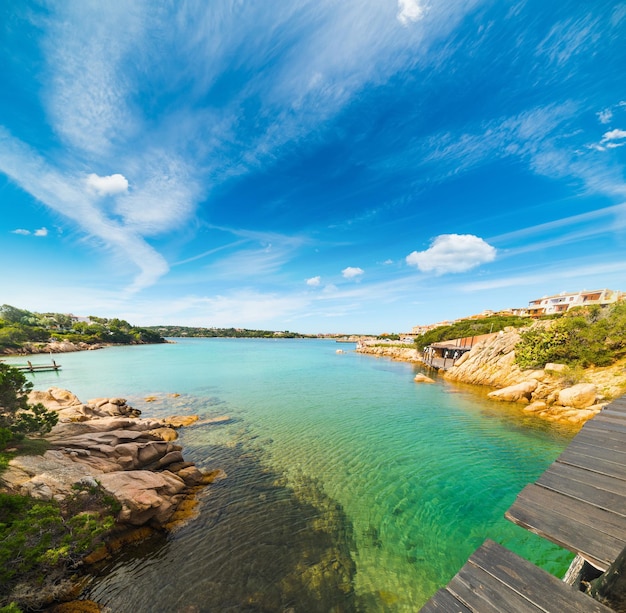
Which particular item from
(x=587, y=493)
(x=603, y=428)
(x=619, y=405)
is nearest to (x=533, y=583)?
(x=587, y=493)

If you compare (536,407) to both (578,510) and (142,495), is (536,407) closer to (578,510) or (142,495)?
(578,510)

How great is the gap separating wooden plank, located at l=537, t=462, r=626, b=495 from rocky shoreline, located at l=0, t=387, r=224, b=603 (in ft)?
33.4

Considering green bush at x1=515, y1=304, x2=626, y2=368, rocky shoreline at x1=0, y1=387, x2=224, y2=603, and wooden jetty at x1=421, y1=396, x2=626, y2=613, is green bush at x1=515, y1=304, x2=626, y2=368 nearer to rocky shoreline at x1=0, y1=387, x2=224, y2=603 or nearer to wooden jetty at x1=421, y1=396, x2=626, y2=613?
wooden jetty at x1=421, y1=396, x2=626, y2=613

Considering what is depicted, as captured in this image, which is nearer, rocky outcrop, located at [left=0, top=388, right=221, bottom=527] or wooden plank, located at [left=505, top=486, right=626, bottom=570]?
wooden plank, located at [left=505, top=486, right=626, bottom=570]

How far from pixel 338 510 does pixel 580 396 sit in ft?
72.5

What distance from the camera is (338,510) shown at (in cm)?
974

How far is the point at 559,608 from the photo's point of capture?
204 centimetres

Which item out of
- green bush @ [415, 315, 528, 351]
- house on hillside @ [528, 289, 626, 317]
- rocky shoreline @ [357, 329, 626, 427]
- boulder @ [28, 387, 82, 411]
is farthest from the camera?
house on hillside @ [528, 289, 626, 317]

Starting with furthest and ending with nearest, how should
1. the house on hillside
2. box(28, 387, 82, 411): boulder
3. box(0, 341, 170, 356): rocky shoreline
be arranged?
1. the house on hillside
2. box(0, 341, 170, 356): rocky shoreline
3. box(28, 387, 82, 411): boulder

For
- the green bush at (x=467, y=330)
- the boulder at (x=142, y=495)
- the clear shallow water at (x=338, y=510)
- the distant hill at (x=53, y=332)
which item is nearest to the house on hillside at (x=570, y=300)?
the green bush at (x=467, y=330)

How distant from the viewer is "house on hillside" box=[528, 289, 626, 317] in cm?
7285

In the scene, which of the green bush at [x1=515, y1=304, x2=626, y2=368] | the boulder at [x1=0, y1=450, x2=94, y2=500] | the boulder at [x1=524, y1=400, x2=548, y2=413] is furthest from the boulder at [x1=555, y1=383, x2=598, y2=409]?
the boulder at [x1=0, y1=450, x2=94, y2=500]

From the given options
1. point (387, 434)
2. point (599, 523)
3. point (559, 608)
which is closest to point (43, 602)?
point (559, 608)

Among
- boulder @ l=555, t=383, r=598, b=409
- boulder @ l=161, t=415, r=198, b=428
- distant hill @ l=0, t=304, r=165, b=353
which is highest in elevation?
distant hill @ l=0, t=304, r=165, b=353
